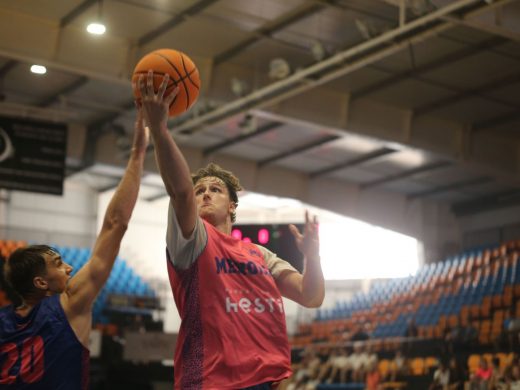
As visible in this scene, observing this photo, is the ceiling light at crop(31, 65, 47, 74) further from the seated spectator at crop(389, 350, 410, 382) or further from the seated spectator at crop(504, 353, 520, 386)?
the seated spectator at crop(504, 353, 520, 386)

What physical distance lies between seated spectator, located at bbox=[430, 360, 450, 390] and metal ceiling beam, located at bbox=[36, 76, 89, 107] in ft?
28.1

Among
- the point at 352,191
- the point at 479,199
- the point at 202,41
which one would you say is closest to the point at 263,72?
the point at 202,41

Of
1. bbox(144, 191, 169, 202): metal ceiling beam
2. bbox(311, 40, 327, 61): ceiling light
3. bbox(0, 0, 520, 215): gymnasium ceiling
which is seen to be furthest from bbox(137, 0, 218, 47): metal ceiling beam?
bbox(144, 191, 169, 202): metal ceiling beam

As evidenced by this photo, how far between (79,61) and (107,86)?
2.84 m

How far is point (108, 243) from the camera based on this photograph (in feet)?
11.6

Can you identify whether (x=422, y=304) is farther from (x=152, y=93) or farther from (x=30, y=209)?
(x=152, y=93)

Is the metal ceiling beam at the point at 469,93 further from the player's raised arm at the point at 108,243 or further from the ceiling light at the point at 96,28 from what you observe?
the player's raised arm at the point at 108,243

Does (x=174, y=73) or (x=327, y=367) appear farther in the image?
(x=327, y=367)

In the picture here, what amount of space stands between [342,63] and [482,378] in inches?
214

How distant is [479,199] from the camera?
22.8 meters

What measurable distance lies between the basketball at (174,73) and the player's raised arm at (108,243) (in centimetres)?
29

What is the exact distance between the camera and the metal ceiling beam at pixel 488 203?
72.0 feet

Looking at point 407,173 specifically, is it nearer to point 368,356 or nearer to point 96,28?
point 368,356

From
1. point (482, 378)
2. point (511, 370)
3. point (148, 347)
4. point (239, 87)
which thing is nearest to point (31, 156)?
point (239, 87)
